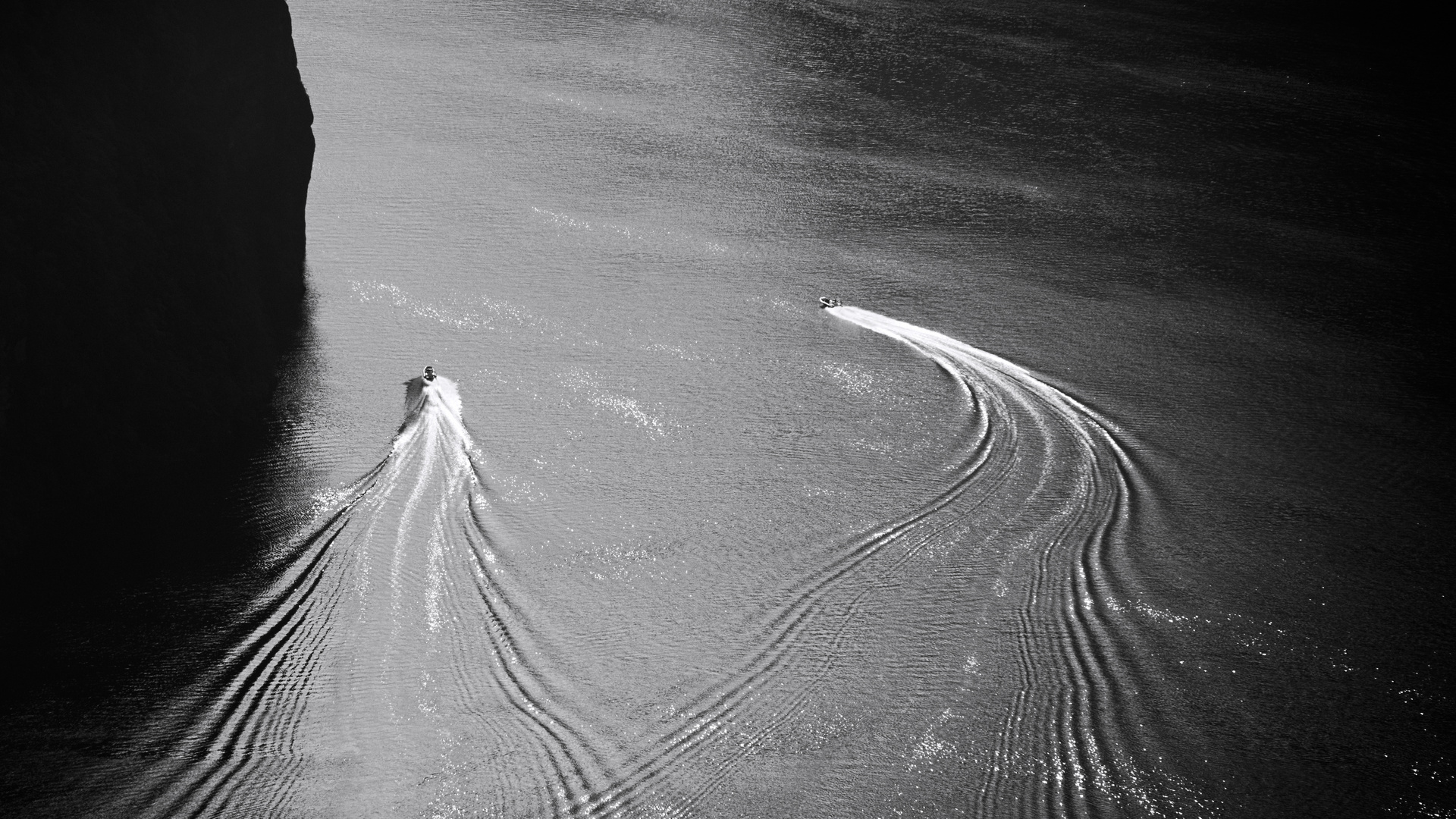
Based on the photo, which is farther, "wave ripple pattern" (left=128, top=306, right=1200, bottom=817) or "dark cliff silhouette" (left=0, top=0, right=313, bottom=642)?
"dark cliff silhouette" (left=0, top=0, right=313, bottom=642)

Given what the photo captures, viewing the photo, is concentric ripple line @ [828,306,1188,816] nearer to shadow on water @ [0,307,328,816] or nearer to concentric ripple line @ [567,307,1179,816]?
concentric ripple line @ [567,307,1179,816]

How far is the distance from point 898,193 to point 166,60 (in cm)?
575

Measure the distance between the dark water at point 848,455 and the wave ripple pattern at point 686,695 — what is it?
2cm

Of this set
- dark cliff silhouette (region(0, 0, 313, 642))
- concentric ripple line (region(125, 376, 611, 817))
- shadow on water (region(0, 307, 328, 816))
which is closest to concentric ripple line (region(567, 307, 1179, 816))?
concentric ripple line (region(125, 376, 611, 817))

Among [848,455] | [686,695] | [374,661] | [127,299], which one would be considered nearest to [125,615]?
[374,661]

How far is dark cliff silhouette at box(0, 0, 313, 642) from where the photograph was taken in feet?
20.4

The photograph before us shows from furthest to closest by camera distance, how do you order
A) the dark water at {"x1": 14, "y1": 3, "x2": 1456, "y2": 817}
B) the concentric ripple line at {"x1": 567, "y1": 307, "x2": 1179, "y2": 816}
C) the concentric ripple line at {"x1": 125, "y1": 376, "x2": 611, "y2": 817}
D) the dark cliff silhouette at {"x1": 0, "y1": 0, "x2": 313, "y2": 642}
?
the dark cliff silhouette at {"x1": 0, "y1": 0, "x2": 313, "y2": 642} < the dark water at {"x1": 14, "y1": 3, "x2": 1456, "y2": 817} < the concentric ripple line at {"x1": 567, "y1": 307, "x2": 1179, "y2": 816} < the concentric ripple line at {"x1": 125, "y1": 376, "x2": 611, "y2": 817}

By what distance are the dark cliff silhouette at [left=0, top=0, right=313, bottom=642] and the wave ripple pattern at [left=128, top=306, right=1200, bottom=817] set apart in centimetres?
88

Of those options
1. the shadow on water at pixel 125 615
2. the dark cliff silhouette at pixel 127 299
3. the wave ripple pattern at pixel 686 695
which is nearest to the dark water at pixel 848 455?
the wave ripple pattern at pixel 686 695

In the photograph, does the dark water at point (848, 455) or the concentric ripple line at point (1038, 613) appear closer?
the concentric ripple line at point (1038, 613)

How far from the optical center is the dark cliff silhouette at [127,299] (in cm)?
621

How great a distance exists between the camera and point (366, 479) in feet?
22.9

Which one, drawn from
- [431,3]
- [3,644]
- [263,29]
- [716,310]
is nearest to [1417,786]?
[716,310]

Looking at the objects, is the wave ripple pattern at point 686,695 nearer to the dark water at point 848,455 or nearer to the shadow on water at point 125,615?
the dark water at point 848,455
